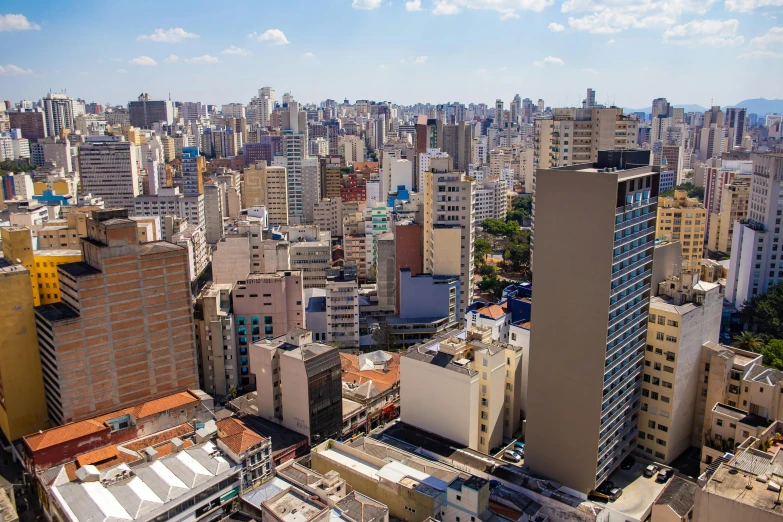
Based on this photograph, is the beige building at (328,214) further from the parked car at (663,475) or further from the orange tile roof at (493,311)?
the parked car at (663,475)

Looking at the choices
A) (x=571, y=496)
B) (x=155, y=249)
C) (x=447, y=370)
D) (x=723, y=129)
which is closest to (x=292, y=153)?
(x=155, y=249)

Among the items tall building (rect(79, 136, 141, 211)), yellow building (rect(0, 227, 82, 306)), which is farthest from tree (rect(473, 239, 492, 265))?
tall building (rect(79, 136, 141, 211))

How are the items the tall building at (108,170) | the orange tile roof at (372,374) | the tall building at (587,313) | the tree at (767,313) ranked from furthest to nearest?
1. the tall building at (108,170)
2. the tree at (767,313)
3. the orange tile roof at (372,374)
4. the tall building at (587,313)

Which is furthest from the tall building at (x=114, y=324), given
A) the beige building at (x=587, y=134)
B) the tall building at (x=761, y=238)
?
the tall building at (x=761, y=238)

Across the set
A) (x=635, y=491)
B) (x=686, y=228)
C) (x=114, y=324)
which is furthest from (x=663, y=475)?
(x=686, y=228)

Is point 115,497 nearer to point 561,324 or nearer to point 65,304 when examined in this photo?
point 65,304

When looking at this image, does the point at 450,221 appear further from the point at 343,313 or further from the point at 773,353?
the point at 773,353
